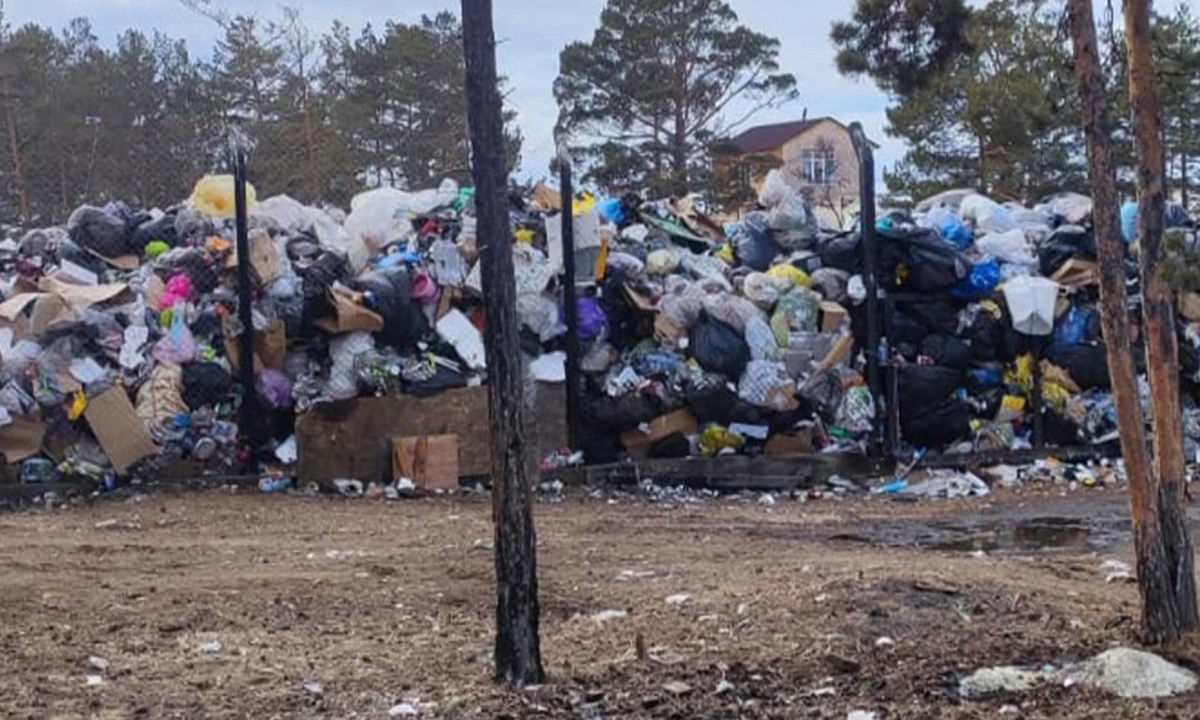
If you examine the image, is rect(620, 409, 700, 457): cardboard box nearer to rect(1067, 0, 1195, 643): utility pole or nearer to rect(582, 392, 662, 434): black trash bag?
rect(582, 392, 662, 434): black trash bag

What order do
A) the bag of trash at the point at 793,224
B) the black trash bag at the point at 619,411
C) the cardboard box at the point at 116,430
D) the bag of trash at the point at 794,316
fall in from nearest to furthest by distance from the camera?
the cardboard box at the point at 116,430 < the black trash bag at the point at 619,411 < the bag of trash at the point at 794,316 < the bag of trash at the point at 793,224

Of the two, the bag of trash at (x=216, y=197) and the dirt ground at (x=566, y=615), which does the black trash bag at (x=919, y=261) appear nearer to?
the dirt ground at (x=566, y=615)

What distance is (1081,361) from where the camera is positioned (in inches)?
439

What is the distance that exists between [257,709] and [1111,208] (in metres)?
3.29

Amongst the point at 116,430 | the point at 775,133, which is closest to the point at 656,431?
the point at 116,430

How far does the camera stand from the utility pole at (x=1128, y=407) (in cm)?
441

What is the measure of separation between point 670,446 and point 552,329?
1324 millimetres

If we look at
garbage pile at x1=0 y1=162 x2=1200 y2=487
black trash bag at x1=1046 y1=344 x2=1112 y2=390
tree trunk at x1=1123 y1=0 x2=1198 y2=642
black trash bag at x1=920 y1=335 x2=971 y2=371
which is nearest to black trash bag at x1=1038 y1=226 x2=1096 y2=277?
garbage pile at x1=0 y1=162 x2=1200 y2=487

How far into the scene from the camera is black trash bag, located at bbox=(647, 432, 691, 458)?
10.4 m

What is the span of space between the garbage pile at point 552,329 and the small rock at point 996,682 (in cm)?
610

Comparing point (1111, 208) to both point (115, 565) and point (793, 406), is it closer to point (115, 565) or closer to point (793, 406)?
point (115, 565)

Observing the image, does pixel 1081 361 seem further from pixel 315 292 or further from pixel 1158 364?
pixel 1158 364

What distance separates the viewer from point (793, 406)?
10594 millimetres

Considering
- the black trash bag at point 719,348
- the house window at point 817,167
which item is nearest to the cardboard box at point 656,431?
the black trash bag at point 719,348
